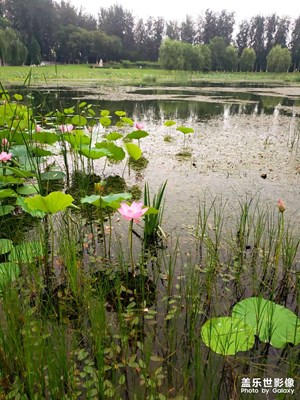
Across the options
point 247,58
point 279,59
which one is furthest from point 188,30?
point 279,59

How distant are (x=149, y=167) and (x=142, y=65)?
4043cm

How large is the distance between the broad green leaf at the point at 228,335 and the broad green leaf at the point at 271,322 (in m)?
0.03

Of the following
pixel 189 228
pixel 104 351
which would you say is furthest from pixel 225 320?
pixel 189 228

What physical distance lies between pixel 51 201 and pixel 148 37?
51707mm

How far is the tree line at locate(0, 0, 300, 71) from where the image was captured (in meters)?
30.7

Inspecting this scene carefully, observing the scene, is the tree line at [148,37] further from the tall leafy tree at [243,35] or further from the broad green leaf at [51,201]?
the broad green leaf at [51,201]

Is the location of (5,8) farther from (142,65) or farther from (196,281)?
(196,281)

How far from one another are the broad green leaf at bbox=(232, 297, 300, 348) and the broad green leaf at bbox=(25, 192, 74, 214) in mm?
780

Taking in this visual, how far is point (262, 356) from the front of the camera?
38.2 inches

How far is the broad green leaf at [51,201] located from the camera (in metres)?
1.21

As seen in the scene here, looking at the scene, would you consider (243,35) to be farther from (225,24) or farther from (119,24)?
(119,24)

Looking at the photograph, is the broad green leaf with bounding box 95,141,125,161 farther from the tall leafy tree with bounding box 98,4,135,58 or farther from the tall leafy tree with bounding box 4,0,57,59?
the tall leafy tree with bounding box 98,4,135,58

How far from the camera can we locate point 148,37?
4650cm

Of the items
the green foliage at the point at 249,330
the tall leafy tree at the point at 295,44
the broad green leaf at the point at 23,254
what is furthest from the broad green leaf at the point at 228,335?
the tall leafy tree at the point at 295,44
